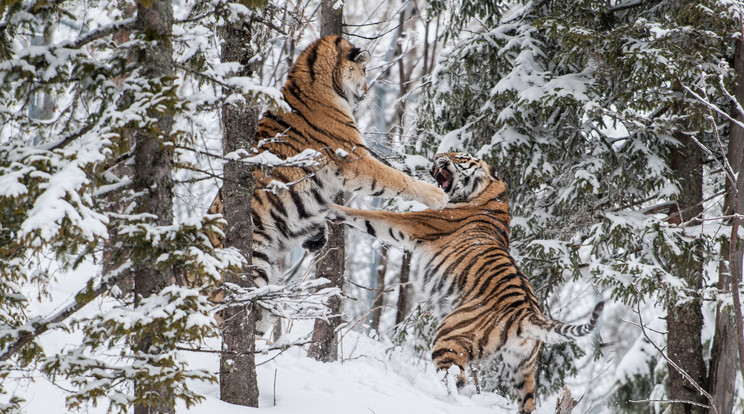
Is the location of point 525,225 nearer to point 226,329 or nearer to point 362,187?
point 362,187

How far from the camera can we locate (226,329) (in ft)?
11.7

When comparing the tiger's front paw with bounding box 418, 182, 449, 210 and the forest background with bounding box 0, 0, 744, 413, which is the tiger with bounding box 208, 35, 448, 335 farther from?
the forest background with bounding box 0, 0, 744, 413

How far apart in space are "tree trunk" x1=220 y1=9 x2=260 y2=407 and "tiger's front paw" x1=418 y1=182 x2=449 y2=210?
1613mm

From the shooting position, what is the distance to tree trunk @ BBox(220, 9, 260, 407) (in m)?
3.53

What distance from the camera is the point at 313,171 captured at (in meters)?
4.46

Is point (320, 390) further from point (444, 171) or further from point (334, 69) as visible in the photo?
point (334, 69)

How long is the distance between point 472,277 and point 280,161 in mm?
2754

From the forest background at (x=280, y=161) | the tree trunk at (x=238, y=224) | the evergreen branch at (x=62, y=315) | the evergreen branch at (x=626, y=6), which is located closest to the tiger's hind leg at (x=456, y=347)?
the forest background at (x=280, y=161)

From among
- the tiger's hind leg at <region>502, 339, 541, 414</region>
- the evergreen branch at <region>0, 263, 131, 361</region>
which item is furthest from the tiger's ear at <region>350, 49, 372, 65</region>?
the evergreen branch at <region>0, 263, 131, 361</region>

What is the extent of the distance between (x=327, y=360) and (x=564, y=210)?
2950mm

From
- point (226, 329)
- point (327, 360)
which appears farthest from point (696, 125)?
point (226, 329)

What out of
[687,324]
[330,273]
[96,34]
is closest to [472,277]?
[330,273]

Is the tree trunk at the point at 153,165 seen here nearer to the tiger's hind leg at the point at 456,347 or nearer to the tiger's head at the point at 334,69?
the tiger's head at the point at 334,69

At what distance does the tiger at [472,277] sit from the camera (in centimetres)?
471
